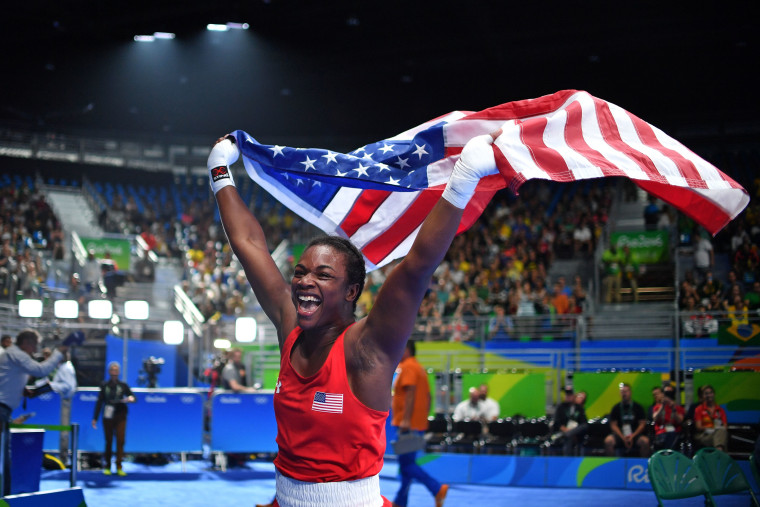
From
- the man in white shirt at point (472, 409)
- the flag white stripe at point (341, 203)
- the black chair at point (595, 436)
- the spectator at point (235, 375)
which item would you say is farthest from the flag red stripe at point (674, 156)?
the spectator at point (235, 375)

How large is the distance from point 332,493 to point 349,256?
31.6 inches

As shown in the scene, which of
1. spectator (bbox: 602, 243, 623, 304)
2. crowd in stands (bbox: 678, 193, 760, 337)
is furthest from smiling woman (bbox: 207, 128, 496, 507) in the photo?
spectator (bbox: 602, 243, 623, 304)

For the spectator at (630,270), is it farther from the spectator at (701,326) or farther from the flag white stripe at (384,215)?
the flag white stripe at (384,215)

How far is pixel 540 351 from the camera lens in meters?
16.1

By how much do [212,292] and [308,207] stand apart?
18392mm

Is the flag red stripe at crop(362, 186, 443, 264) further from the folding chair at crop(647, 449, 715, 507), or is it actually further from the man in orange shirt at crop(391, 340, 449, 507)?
the man in orange shirt at crop(391, 340, 449, 507)

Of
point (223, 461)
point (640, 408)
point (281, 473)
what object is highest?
point (281, 473)

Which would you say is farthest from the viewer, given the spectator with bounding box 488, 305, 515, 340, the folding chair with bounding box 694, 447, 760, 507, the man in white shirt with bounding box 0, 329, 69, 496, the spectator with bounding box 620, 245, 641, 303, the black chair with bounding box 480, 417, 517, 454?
the spectator with bounding box 620, 245, 641, 303

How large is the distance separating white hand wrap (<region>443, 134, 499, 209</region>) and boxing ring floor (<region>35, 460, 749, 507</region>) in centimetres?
711

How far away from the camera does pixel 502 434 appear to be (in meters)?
13.7

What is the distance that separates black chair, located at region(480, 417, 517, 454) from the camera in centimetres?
1358

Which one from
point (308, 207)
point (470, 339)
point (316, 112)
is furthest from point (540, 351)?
point (316, 112)

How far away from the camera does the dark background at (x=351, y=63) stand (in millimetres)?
24859

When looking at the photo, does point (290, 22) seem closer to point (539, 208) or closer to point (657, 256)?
point (539, 208)
